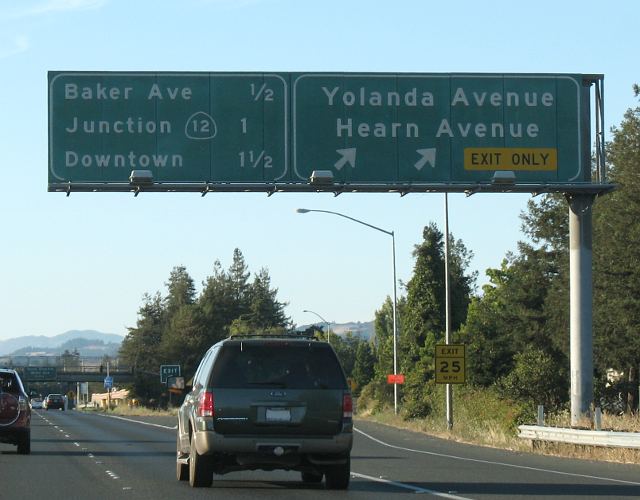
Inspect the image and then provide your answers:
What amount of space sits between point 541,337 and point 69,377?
287 feet

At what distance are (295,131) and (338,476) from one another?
15911 mm

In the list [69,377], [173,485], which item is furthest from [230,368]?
[69,377]

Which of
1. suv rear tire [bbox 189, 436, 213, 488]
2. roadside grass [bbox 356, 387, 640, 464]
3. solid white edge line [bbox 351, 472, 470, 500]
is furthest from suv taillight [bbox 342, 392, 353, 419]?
roadside grass [bbox 356, 387, 640, 464]

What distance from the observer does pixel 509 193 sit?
3316 cm

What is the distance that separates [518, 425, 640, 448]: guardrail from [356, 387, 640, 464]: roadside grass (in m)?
0.24

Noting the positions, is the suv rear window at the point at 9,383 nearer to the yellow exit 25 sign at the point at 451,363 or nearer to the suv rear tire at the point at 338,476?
the suv rear tire at the point at 338,476

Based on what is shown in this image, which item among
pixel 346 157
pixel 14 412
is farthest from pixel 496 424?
pixel 14 412

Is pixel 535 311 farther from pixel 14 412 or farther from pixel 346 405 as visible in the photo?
pixel 346 405

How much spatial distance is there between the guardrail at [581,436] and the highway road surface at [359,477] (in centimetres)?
58

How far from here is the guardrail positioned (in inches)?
973

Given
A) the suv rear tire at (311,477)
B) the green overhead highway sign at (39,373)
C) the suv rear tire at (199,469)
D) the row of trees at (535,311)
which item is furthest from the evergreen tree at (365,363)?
the suv rear tire at (199,469)

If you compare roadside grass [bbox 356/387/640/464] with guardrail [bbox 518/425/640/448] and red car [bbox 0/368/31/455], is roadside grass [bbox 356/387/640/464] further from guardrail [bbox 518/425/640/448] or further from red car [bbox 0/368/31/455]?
red car [bbox 0/368/31/455]

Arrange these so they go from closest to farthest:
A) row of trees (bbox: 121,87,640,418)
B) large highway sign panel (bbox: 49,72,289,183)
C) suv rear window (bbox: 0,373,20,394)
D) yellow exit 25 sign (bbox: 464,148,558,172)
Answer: suv rear window (bbox: 0,373,20,394)
large highway sign panel (bbox: 49,72,289,183)
yellow exit 25 sign (bbox: 464,148,558,172)
row of trees (bbox: 121,87,640,418)

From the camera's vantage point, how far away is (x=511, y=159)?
32.6 metres
